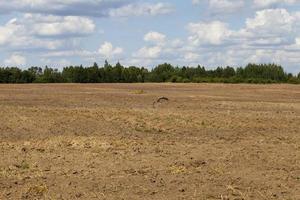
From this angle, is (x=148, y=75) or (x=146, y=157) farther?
(x=148, y=75)

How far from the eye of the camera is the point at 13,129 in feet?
69.1

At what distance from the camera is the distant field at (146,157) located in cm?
A: 1084

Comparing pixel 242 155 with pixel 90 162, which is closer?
pixel 90 162

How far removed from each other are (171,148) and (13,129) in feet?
21.4

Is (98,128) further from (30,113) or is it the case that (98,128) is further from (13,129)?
(30,113)

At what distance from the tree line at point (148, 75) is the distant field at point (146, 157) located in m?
78.5

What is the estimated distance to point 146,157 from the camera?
1488 centimetres

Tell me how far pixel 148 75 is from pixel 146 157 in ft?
336

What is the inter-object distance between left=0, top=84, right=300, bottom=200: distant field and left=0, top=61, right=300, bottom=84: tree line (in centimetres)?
7851

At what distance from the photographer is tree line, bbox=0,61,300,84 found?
10506cm

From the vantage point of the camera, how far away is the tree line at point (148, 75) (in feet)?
345

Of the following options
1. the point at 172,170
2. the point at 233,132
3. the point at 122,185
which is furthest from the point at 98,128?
the point at 122,185

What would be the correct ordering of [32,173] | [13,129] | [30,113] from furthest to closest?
[30,113] → [13,129] → [32,173]

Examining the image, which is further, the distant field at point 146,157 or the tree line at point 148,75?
the tree line at point 148,75
